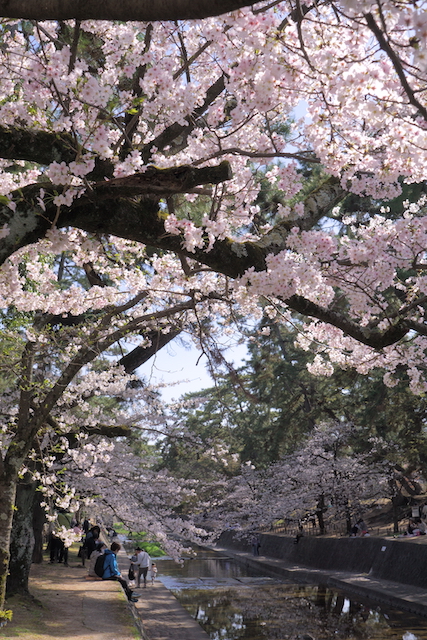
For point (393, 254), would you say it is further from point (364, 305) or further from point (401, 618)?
point (401, 618)

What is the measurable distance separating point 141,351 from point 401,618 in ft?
24.8

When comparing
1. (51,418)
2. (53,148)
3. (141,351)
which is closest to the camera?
(53,148)

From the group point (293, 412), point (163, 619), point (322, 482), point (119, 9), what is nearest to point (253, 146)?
point (119, 9)

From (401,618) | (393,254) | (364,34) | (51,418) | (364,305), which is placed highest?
(364,34)

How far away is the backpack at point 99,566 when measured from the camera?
12359 mm

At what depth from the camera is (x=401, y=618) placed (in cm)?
1148

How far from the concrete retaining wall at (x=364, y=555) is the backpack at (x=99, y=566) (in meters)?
7.66

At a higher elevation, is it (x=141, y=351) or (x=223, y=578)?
(x=141, y=351)

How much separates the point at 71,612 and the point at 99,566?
3609 millimetres

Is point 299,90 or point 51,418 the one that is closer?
point 299,90

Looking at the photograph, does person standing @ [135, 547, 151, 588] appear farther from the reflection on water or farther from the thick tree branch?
the thick tree branch

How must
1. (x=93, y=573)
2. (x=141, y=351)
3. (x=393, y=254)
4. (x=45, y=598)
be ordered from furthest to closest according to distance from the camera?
1. (x=93, y=573)
2. (x=141, y=351)
3. (x=45, y=598)
4. (x=393, y=254)

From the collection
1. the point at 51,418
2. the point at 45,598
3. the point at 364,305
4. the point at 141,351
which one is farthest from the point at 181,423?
the point at 364,305

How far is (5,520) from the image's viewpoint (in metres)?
6.25
